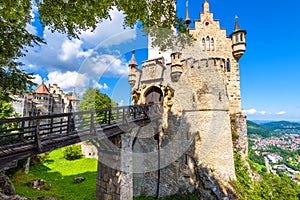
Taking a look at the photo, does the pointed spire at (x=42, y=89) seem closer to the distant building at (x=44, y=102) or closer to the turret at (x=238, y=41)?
the distant building at (x=44, y=102)

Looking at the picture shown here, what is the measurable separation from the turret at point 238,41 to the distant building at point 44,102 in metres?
25.6

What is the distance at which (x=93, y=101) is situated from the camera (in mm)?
22734

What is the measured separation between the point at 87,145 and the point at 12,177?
31.5 ft

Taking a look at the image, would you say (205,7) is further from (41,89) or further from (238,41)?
(41,89)

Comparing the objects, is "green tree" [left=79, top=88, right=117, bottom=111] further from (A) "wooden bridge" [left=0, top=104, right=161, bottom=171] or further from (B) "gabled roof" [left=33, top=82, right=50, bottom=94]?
(B) "gabled roof" [left=33, top=82, right=50, bottom=94]

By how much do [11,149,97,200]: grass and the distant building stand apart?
9.45 meters

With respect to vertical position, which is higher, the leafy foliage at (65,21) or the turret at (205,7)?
the turret at (205,7)

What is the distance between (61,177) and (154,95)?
1284 cm

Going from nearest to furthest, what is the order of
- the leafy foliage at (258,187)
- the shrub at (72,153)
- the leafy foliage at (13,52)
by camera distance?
the leafy foliage at (13,52) → the leafy foliage at (258,187) → the shrub at (72,153)

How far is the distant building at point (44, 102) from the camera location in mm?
27734

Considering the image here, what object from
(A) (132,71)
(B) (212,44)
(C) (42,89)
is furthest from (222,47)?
(C) (42,89)

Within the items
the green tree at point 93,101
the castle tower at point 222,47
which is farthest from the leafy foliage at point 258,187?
the green tree at point 93,101

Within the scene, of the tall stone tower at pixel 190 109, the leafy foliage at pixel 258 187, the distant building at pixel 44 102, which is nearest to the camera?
the leafy foliage at pixel 258 187

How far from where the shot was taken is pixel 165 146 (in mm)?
12094
